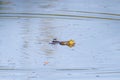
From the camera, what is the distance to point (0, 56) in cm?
81

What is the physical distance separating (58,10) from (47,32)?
8 cm

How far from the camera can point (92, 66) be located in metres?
0.83

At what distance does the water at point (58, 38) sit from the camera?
803mm

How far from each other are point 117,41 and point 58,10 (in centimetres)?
22

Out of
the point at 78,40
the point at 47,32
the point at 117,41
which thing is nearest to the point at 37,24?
the point at 47,32

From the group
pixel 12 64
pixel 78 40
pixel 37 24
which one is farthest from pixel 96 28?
pixel 12 64

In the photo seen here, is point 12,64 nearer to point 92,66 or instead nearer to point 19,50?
point 19,50

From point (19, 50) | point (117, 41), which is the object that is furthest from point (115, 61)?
point (19, 50)

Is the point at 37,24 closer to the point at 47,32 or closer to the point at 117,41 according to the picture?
the point at 47,32

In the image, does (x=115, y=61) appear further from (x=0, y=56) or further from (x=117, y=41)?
(x=0, y=56)

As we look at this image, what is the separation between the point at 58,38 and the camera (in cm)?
81

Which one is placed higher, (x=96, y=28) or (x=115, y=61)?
(x=96, y=28)

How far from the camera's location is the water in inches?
31.6

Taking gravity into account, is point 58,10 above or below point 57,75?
above
